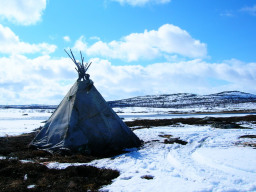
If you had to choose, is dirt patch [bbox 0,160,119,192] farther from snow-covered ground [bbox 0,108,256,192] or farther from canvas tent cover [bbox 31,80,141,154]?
canvas tent cover [bbox 31,80,141,154]

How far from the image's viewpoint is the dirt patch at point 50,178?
21.2 ft

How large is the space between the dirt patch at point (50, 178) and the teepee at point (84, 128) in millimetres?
2961

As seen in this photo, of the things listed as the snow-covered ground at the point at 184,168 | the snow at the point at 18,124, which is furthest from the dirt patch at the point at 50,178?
the snow at the point at 18,124

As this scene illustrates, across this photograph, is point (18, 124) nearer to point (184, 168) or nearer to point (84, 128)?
point (84, 128)

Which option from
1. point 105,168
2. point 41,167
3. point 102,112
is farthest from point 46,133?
point 105,168

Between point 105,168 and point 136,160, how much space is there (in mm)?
1830

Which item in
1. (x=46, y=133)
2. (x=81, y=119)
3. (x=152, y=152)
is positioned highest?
(x=81, y=119)

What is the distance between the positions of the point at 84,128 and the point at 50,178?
4.63 m

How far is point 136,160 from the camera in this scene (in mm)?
9734

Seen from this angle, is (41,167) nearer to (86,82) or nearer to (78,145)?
A: (78,145)

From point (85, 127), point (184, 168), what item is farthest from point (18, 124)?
point (184, 168)

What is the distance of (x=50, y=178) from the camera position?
A: 7.20 meters

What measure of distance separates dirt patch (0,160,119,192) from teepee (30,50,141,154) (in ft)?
9.71

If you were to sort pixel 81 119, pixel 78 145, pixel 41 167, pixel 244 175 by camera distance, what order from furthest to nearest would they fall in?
1. pixel 81 119
2. pixel 78 145
3. pixel 41 167
4. pixel 244 175
